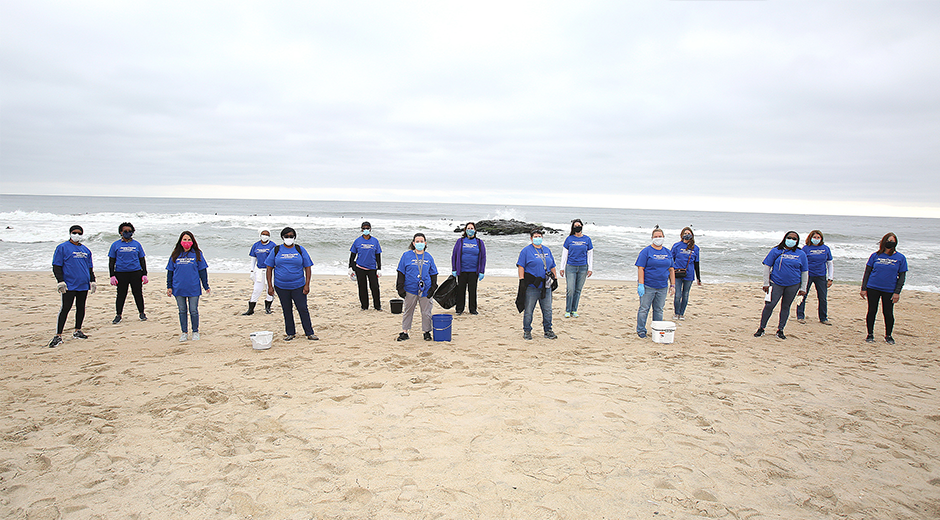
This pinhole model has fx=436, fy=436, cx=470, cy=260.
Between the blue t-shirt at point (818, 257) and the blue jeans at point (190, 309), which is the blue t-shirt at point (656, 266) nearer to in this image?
the blue t-shirt at point (818, 257)

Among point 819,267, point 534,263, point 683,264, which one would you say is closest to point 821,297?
point 819,267

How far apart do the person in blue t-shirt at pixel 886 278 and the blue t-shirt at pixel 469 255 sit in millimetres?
6609

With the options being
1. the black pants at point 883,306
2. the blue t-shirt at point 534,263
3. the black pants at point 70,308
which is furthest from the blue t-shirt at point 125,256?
the black pants at point 883,306

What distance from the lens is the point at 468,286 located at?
31.3 feet

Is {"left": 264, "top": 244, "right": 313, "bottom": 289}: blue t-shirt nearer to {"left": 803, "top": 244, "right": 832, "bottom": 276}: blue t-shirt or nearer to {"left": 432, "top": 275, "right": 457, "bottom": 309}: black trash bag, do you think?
{"left": 432, "top": 275, "right": 457, "bottom": 309}: black trash bag

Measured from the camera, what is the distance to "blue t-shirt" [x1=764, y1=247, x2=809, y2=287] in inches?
295

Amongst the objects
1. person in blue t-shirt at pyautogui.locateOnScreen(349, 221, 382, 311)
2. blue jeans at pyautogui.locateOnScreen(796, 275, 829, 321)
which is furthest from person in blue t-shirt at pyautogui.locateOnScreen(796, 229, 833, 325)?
person in blue t-shirt at pyautogui.locateOnScreen(349, 221, 382, 311)

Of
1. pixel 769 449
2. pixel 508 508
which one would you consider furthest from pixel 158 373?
pixel 769 449

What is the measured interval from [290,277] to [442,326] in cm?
259

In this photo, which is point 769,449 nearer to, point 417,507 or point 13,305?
point 417,507

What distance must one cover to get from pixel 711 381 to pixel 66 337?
985 centimetres

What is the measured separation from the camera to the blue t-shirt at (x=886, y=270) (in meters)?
7.22

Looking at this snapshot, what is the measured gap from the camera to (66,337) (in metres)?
7.18

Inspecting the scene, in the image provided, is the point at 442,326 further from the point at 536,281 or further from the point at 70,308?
the point at 70,308
